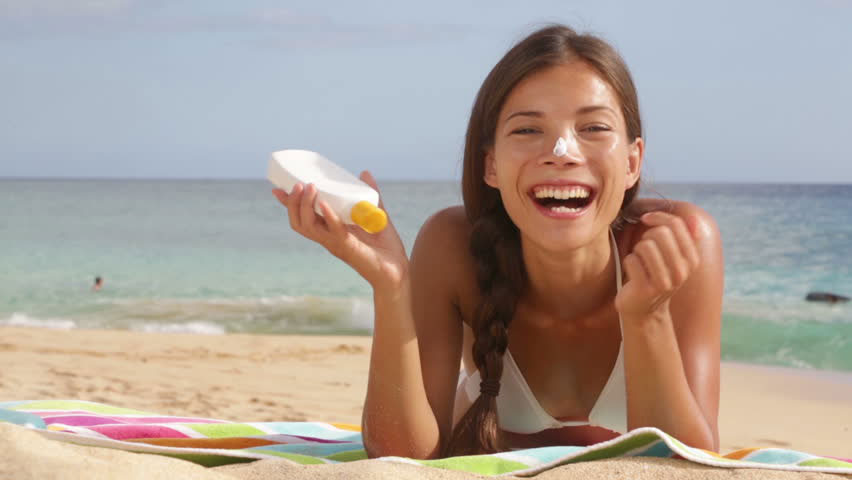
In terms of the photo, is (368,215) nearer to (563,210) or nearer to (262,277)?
(563,210)

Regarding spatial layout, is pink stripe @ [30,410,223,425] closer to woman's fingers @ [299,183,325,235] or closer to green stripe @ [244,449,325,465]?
green stripe @ [244,449,325,465]

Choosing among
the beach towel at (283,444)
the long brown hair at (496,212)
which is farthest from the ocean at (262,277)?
the beach towel at (283,444)

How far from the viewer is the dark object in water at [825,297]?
1400cm

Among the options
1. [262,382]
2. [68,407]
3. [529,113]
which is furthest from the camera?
[262,382]

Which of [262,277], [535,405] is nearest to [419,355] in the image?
[535,405]

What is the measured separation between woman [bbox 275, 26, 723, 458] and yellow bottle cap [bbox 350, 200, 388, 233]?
0.06 meters

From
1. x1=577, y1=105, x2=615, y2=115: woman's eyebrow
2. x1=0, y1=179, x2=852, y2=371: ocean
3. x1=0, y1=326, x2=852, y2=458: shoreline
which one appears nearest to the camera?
x1=577, y1=105, x2=615, y2=115: woman's eyebrow

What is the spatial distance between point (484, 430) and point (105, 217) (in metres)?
32.8

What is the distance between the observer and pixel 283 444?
10.3 ft

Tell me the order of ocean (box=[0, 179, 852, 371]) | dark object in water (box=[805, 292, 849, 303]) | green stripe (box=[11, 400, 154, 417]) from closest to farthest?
green stripe (box=[11, 400, 154, 417]) < ocean (box=[0, 179, 852, 371]) < dark object in water (box=[805, 292, 849, 303])

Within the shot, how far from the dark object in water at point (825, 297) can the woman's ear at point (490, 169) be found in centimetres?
1241

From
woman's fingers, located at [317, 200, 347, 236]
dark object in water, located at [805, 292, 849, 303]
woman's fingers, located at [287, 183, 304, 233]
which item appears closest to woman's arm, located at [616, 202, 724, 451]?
woman's fingers, located at [317, 200, 347, 236]

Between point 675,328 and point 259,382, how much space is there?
5.21 meters

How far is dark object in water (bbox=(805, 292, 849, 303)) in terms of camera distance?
14.0 metres
